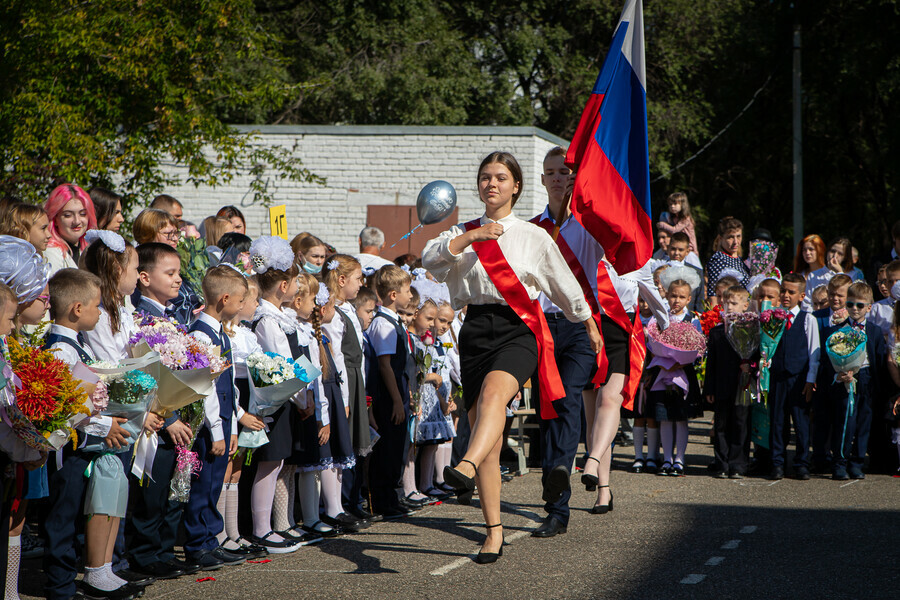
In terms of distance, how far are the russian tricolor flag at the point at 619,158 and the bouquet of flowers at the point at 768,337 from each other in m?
2.78

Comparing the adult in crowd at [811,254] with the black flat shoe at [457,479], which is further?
the adult in crowd at [811,254]

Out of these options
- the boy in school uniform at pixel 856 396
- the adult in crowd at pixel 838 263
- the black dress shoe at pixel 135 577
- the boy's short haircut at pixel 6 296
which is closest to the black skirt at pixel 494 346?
the black dress shoe at pixel 135 577

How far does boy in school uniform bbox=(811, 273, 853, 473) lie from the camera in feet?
33.2

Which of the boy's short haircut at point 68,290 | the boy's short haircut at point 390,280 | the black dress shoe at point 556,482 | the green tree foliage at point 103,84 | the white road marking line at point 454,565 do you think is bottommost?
the white road marking line at point 454,565

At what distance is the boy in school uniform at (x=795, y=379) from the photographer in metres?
9.91

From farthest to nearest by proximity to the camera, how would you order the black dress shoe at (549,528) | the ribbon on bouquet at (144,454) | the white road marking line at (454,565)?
1. the black dress shoe at (549,528)
2. the white road marking line at (454,565)
3. the ribbon on bouquet at (144,454)


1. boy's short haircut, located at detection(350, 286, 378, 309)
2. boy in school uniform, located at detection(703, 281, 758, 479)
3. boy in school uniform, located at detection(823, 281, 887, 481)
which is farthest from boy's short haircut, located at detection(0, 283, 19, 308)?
boy in school uniform, located at detection(823, 281, 887, 481)

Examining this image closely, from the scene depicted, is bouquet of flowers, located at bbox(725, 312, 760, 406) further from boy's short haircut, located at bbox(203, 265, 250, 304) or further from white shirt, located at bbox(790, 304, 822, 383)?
boy's short haircut, located at bbox(203, 265, 250, 304)

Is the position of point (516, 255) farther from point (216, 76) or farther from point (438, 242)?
point (216, 76)

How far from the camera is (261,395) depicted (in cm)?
626

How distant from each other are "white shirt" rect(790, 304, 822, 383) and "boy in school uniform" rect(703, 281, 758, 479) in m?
0.53

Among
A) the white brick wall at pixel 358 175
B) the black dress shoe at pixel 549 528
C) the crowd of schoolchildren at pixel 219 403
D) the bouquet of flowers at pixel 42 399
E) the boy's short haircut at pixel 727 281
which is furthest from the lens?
the white brick wall at pixel 358 175

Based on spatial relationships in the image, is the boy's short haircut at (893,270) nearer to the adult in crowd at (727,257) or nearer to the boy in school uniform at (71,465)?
the adult in crowd at (727,257)

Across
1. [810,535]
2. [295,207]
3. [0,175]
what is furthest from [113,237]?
[295,207]
